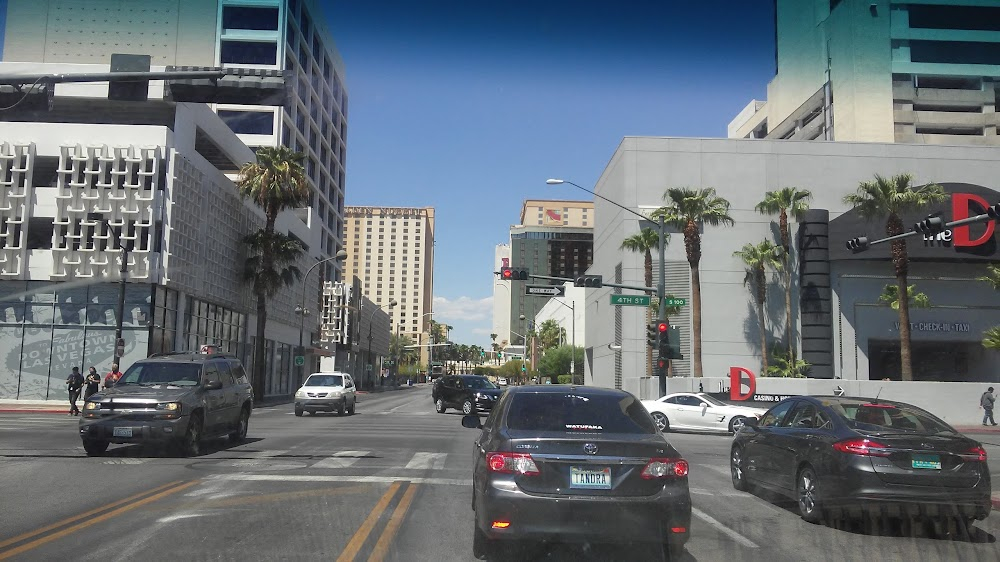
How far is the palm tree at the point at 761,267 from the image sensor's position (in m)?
46.0

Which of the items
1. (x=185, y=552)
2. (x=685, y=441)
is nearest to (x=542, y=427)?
(x=185, y=552)

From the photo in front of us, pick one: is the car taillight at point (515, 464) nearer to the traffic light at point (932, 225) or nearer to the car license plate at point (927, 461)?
the car license plate at point (927, 461)

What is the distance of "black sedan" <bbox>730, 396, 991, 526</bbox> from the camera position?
28.9 feet

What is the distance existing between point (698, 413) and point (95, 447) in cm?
1775

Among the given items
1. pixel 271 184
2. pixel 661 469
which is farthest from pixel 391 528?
pixel 271 184

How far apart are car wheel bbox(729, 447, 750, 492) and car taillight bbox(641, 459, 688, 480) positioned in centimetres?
565

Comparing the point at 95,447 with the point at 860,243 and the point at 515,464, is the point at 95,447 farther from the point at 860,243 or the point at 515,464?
the point at 860,243

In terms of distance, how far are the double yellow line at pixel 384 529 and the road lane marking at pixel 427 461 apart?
2.37 m

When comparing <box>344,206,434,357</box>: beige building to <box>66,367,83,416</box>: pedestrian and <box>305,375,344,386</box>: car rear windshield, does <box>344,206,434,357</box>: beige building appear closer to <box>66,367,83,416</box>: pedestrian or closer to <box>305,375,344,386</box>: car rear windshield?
<box>305,375,344,386</box>: car rear windshield

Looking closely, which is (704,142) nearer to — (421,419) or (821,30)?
(421,419)

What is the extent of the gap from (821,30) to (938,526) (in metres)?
77.9

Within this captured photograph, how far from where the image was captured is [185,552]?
289 inches

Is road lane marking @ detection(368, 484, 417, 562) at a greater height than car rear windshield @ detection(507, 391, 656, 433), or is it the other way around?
car rear windshield @ detection(507, 391, 656, 433)

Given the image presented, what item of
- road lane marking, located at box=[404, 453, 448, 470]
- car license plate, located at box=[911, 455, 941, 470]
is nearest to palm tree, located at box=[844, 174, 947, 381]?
road lane marking, located at box=[404, 453, 448, 470]
